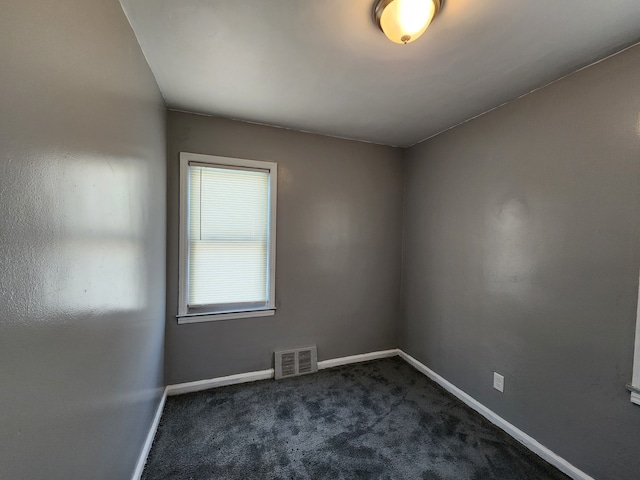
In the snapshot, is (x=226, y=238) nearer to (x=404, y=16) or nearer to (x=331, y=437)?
(x=331, y=437)

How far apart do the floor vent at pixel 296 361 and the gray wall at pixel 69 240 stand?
1309 mm

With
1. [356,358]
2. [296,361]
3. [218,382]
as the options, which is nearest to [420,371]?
[356,358]

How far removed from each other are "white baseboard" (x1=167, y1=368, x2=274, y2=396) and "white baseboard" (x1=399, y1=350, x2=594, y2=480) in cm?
165

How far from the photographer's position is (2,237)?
55 centimetres

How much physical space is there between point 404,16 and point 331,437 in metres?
2.51

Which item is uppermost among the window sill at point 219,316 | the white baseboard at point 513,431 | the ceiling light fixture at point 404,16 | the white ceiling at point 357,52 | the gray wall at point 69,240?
the white ceiling at point 357,52

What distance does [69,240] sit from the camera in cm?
81

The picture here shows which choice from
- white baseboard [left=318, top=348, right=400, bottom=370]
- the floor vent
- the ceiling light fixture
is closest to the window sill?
the floor vent

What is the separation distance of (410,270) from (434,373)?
1067mm

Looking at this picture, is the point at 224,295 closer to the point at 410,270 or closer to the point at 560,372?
the point at 410,270

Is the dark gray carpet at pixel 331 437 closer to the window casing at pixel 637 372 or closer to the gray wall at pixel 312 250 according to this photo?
the gray wall at pixel 312 250

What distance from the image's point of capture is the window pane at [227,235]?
7.80 ft

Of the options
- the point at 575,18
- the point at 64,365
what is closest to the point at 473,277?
the point at 575,18

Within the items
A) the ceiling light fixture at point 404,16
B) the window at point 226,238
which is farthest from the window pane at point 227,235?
the ceiling light fixture at point 404,16
